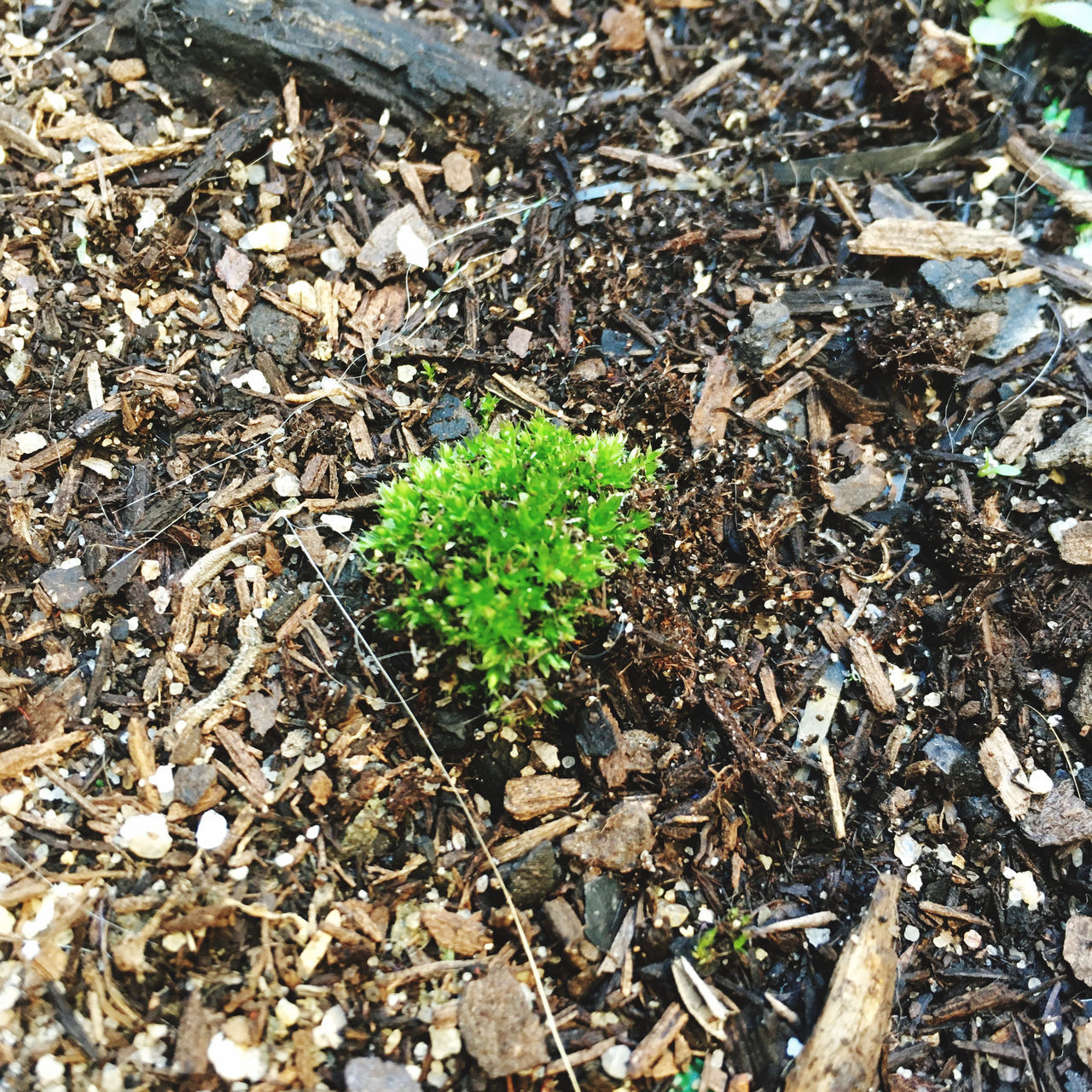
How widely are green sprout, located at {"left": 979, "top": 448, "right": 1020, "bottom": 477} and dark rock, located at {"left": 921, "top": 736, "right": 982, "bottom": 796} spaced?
120 centimetres

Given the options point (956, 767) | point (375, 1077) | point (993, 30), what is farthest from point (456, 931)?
point (993, 30)

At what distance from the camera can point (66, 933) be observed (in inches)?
105

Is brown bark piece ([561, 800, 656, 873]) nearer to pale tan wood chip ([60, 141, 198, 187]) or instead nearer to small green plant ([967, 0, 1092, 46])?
pale tan wood chip ([60, 141, 198, 187])

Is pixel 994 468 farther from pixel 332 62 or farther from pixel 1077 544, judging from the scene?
pixel 332 62

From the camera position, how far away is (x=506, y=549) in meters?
2.78

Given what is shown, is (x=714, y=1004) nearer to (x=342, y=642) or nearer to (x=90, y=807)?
(x=342, y=642)

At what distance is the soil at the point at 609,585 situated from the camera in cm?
274

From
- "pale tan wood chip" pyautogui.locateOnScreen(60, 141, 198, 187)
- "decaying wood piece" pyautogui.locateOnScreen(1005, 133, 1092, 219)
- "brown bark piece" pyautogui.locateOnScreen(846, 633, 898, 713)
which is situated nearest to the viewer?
"brown bark piece" pyautogui.locateOnScreen(846, 633, 898, 713)

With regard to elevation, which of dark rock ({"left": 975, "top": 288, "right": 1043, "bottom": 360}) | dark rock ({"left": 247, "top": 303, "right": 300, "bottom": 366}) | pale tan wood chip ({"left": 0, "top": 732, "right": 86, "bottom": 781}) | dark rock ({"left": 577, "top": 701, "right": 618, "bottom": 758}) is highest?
dark rock ({"left": 975, "top": 288, "right": 1043, "bottom": 360})

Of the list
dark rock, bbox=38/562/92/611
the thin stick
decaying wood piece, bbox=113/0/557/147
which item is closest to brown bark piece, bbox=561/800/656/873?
the thin stick

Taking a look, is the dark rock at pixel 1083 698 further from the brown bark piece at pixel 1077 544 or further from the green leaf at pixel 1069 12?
the green leaf at pixel 1069 12

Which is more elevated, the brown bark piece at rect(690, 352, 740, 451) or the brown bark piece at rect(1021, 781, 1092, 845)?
the brown bark piece at rect(690, 352, 740, 451)

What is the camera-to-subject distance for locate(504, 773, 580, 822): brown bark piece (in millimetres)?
2969

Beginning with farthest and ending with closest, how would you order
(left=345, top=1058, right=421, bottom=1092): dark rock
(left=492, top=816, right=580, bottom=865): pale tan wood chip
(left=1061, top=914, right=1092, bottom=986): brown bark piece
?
(left=1061, top=914, right=1092, bottom=986): brown bark piece < (left=492, top=816, right=580, bottom=865): pale tan wood chip < (left=345, top=1058, right=421, bottom=1092): dark rock
